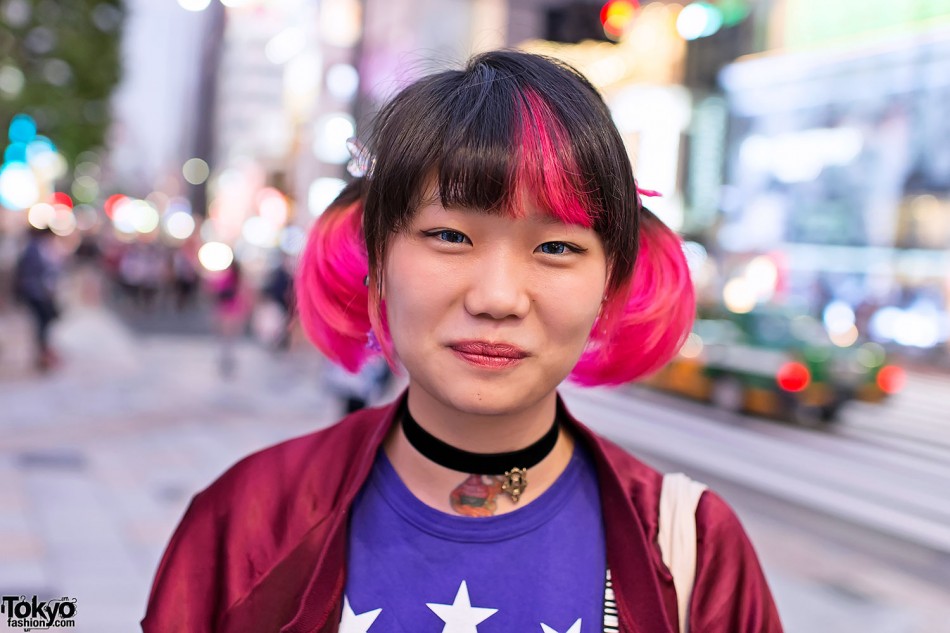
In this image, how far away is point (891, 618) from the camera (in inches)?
165

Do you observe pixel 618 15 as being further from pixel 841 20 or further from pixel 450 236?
pixel 450 236

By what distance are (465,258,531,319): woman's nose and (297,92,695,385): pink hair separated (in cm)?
24

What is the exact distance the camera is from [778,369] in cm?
804

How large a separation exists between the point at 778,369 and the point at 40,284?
783cm

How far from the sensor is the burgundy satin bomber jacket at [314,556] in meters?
1.26

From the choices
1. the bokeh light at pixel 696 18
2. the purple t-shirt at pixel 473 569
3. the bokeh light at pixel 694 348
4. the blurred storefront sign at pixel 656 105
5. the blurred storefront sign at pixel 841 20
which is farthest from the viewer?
the blurred storefront sign at pixel 656 105

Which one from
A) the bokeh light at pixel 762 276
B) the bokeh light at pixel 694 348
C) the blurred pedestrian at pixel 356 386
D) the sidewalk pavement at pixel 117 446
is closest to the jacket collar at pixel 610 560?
the sidewalk pavement at pixel 117 446

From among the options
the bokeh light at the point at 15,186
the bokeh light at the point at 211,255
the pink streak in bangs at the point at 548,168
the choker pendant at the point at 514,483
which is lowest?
the bokeh light at the point at 211,255

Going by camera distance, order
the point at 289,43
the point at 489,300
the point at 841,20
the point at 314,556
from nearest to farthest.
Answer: the point at 489,300 → the point at 314,556 → the point at 841,20 → the point at 289,43

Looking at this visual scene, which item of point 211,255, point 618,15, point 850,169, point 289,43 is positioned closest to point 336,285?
point 618,15

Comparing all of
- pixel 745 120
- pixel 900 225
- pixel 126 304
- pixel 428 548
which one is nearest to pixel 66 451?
pixel 428 548

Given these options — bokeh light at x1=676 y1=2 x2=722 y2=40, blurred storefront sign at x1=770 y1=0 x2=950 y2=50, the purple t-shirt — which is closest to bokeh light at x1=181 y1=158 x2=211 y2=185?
blurred storefront sign at x1=770 y1=0 x2=950 y2=50

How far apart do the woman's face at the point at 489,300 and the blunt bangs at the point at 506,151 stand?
0.03m

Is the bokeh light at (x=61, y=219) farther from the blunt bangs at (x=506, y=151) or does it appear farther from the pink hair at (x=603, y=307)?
the blunt bangs at (x=506, y=151)
